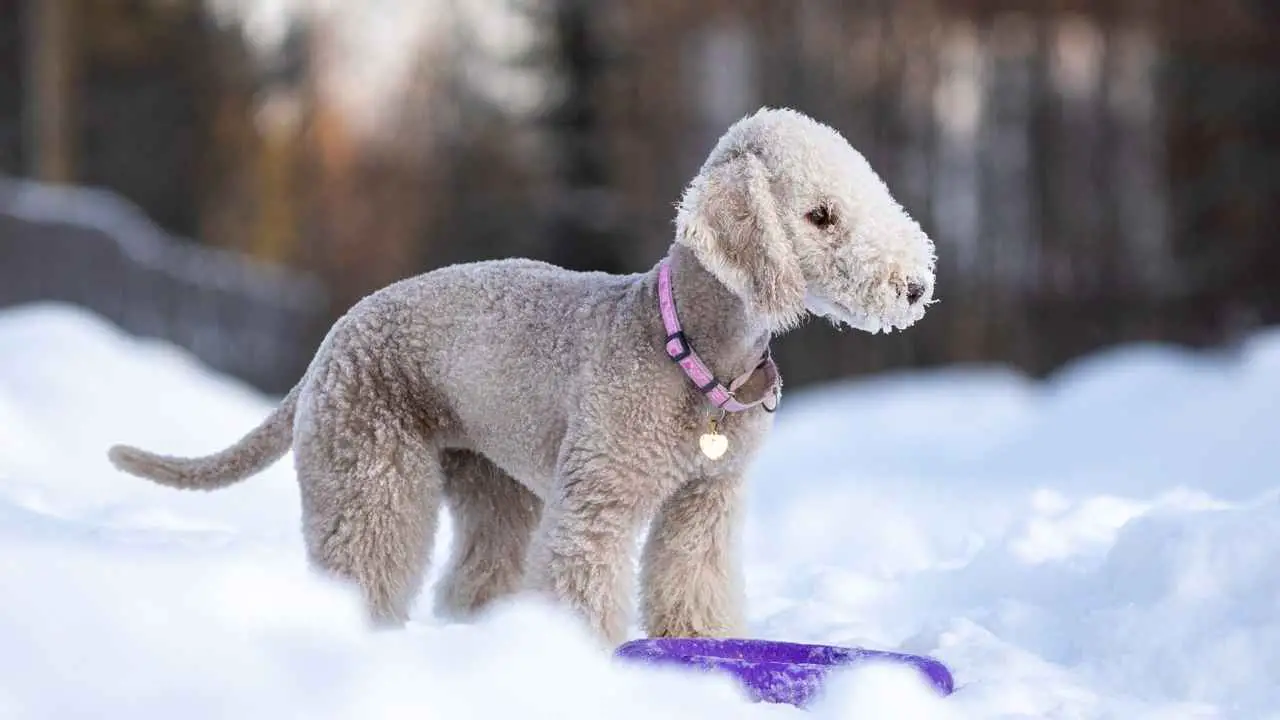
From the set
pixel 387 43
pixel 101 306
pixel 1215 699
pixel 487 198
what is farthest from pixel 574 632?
pixel 387 43

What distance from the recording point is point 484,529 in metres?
4.52

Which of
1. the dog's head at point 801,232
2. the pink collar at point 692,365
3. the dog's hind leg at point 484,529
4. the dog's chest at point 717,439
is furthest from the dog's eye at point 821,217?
the dog's hind leg at point 484,529

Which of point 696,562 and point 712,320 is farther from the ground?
point 712,320

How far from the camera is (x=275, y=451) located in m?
4.39

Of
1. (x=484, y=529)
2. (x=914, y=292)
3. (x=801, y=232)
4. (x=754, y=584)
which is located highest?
(x=801, y=232)

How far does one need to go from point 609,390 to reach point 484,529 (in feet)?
3.13

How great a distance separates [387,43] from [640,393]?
2678 cm

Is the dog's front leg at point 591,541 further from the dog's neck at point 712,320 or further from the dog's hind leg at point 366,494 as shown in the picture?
the dog's hind leg at point 366,494

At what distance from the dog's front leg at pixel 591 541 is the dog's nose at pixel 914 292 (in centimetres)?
79

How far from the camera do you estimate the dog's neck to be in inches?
150

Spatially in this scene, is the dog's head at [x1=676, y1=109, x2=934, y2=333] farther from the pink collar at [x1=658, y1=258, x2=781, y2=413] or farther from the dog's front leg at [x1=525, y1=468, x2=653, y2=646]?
the dog's front leg at [x1=525, y1=468, x2=653, y2=646]

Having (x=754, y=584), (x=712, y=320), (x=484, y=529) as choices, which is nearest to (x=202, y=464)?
(x=484, y=529)

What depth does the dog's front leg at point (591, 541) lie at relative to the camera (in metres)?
3.73

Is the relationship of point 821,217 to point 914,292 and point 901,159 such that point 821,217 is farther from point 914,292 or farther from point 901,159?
point 901,159
